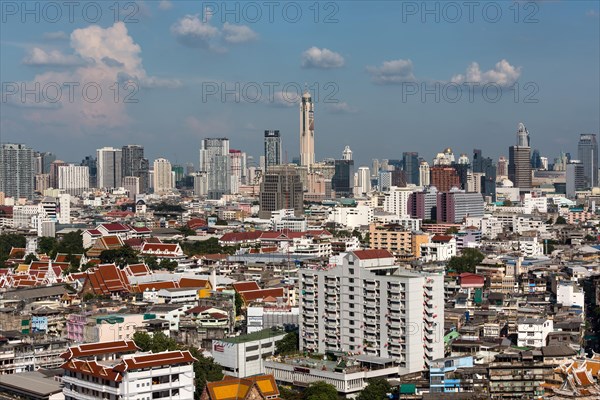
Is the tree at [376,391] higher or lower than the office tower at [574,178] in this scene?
lower

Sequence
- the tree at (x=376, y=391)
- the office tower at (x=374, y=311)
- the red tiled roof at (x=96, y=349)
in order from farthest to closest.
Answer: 1. the office tower at (x=374, y=311)
2. the tree at (x=376, y=391)
3. the red tiled roof at (x=96, y=349)

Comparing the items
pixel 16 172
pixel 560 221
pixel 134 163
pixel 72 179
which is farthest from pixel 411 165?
pixel 560 221

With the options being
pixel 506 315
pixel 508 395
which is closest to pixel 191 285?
pixel 506 315

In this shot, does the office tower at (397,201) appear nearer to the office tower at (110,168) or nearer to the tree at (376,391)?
the office tower at (110,168)

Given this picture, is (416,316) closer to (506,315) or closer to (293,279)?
(506,315)

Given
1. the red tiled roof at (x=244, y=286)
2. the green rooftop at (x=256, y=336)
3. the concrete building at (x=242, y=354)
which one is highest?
the red tiled roof at (x=244, y=286)

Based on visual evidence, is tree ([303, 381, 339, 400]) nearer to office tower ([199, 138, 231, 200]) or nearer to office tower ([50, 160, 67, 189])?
office tower ([199, 138, 231, 200])

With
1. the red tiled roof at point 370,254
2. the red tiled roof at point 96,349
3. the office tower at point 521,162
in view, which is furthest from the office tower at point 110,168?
the red tiled roof at point 96,349
